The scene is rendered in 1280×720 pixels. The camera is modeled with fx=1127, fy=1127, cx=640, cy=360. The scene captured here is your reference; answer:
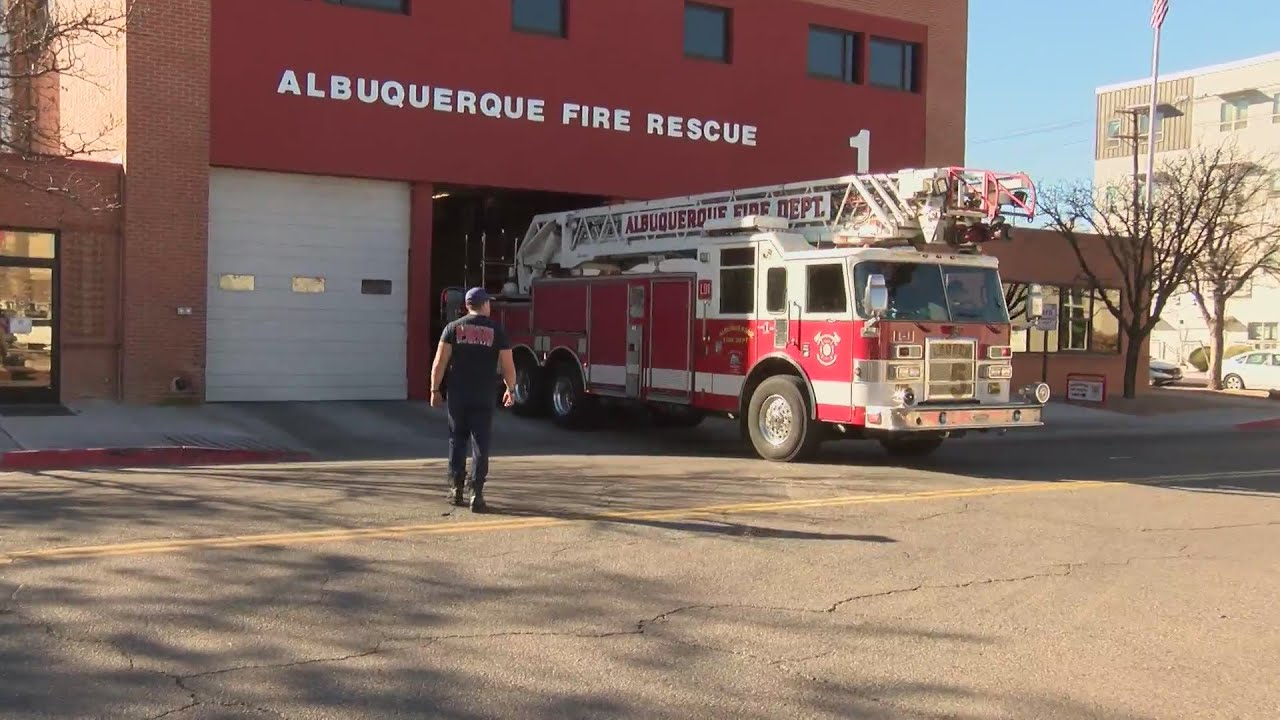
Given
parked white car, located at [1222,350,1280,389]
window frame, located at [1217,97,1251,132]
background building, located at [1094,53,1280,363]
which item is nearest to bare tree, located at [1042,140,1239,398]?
parked white car, located at [1222,350,1280,389]

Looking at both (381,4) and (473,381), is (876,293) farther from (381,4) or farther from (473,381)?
(381,4)

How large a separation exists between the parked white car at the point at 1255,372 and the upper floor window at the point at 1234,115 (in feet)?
83.1

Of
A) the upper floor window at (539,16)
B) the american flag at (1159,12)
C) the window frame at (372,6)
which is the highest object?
the american flag at (1159,12)

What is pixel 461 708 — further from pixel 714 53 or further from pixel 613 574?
pixel 714 53

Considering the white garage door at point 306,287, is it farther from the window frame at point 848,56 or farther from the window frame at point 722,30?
the window frame at point 848,56

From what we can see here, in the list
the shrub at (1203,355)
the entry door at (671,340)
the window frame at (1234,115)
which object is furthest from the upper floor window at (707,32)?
the window frame at (1234,115)

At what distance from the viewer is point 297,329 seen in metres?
18.4

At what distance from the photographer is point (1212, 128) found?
56.7 metres

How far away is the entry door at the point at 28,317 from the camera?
1602 centimetres

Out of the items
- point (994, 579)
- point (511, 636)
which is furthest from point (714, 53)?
point (511, 636)

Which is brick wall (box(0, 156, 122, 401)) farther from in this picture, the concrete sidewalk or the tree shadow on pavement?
the tree shadow on pavement

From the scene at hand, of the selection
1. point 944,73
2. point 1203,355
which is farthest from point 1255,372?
point 1203,355

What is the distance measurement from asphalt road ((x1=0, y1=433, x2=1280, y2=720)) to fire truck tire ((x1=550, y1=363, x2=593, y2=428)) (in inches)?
211

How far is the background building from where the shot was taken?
54.1 metres
